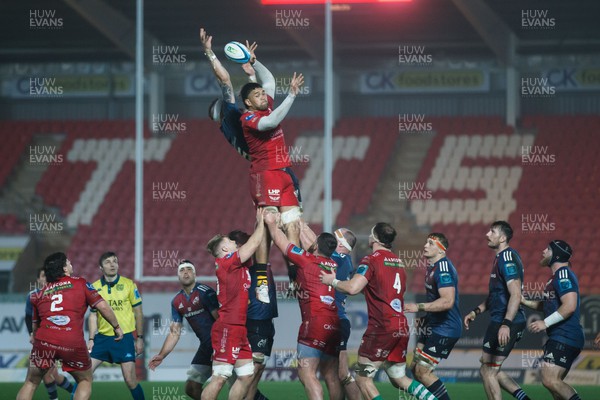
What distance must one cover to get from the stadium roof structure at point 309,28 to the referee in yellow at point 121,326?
1057cm

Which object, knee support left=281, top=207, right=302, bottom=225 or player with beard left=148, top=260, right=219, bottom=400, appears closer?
knee support left=281, top=207, right=302, bottom=225

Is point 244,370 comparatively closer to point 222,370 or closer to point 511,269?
point 222,370

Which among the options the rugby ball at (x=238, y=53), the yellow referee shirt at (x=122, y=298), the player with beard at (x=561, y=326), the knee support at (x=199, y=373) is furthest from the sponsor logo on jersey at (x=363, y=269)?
the yellow referee shirt at (x=122, y=298)

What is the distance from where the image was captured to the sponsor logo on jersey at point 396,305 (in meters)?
11.4

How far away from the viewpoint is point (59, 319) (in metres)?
11.7

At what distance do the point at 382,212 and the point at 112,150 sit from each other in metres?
7.35

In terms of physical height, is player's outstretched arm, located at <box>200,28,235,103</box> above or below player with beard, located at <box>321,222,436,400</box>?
above

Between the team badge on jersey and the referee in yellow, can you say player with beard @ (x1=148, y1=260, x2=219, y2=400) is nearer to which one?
the referee in yellow

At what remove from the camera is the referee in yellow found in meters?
14.0

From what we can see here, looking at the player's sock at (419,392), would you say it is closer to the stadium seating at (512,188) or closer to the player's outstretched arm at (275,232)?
the player's outstretched arm at (275,232)

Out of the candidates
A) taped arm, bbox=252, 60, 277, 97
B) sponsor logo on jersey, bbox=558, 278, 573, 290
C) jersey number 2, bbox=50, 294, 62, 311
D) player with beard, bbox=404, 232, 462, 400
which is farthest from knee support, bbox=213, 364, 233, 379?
sponsor logo on jersey, bbox=558, 278, 573, 290

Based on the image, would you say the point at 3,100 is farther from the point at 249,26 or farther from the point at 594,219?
the point at 594,219

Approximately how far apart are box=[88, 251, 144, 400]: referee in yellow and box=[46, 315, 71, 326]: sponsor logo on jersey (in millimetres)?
2174

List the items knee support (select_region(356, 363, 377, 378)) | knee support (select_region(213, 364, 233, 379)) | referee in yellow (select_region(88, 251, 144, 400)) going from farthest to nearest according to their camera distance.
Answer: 1. referee in yellow (select_region(88, 251, 144, 400))
2. knee support (select_region(356, 363, 377, 378))
3. knee support (select_region(213, 364, 233, 379))
